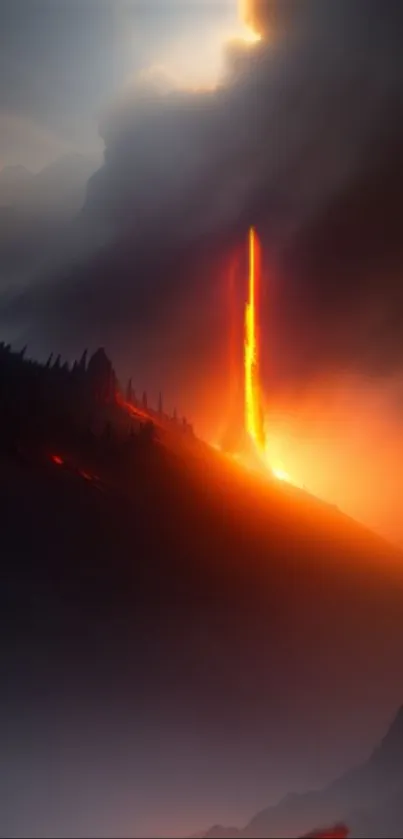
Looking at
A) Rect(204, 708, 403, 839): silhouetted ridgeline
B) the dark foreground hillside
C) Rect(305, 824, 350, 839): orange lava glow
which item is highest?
the dark foreground hillside

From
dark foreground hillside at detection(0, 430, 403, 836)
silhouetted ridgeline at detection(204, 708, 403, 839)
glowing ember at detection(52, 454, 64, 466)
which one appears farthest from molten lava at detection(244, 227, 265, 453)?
silhouetted ridgeline at detection(204, 708, 403, 839)

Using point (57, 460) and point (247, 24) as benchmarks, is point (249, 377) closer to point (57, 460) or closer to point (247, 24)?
point (57, 460)

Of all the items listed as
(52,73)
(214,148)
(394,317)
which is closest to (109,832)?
(394,317)

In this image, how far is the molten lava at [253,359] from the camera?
472 cm

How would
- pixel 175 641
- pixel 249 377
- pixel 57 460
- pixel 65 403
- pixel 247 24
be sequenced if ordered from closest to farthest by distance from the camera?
pixel 175 641
pixel 247 24
pixel 249 377
pixel 57 460
pixel 65 403

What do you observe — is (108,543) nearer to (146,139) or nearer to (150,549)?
(150,549)

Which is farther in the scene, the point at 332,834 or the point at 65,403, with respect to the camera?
the point at 65,403

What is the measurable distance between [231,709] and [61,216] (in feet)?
14.6

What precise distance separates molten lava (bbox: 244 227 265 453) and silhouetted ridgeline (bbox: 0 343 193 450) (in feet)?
1.94

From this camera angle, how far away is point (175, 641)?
4.03 m

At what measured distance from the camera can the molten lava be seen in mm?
4719

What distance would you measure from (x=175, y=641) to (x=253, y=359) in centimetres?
250

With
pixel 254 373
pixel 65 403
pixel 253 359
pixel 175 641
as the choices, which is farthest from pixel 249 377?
pixel 175 641

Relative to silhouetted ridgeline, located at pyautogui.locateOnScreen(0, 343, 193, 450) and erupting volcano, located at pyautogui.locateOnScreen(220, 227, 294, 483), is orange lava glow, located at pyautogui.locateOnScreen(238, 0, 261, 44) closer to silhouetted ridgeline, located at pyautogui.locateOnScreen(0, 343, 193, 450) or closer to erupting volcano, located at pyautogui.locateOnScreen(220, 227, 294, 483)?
erupting volcano, located at pyautogui.locateOnScreen(220, 227, 294, 483)
